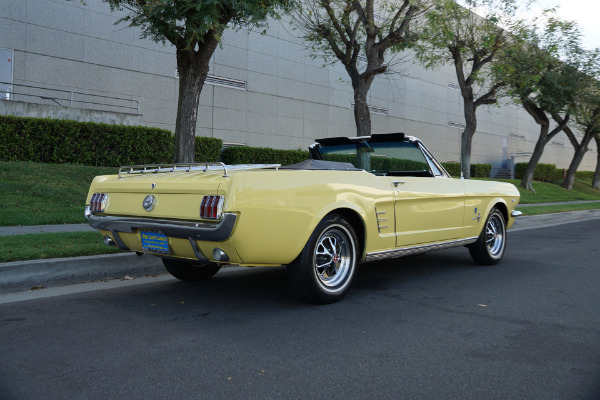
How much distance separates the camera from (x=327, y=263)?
4.34m

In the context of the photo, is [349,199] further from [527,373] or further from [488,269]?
[488,269]

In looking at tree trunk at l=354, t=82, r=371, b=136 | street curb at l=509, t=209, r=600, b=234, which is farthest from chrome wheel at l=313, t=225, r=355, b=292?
tree trunk at l=354, t=82, r=371, b=136

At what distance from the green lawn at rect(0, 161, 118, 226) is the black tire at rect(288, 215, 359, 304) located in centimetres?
561

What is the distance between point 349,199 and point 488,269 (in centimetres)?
287

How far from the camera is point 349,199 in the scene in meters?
4.36

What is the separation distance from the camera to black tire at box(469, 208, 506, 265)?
6.36 metres

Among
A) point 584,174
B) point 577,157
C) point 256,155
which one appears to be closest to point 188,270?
point 256,155

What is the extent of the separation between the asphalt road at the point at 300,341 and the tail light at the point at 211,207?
2.67 feet

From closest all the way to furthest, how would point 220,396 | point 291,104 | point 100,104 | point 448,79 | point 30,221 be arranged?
point 220,396, point 30,221, point 100,104, point 291,104, point 448,79

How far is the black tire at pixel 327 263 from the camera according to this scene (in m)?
4.06

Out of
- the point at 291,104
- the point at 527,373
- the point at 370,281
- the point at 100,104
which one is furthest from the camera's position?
the point at 291,104

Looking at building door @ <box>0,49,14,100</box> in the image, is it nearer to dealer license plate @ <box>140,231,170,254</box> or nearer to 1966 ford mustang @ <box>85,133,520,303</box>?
1966 ford mustang @ <box>85,133,520,303</box>

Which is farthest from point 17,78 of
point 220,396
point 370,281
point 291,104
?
point 220,396

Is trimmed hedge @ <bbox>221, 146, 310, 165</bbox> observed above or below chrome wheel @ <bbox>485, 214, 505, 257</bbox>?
above
